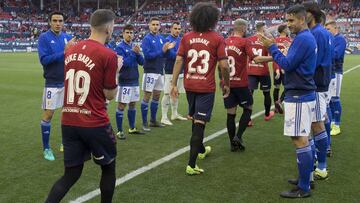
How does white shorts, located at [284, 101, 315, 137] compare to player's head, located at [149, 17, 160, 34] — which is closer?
white shorts, located at [284, 101, 315, 137]

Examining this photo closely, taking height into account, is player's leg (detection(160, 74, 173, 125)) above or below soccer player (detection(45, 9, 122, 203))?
below

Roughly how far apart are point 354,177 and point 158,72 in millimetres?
4626

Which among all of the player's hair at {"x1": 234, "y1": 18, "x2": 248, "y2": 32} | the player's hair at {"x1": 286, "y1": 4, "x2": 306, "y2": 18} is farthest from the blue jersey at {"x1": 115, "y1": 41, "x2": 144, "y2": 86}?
the player's hair at {"x1": 286, "y1": 4, "x2": 306, "y2": 18}

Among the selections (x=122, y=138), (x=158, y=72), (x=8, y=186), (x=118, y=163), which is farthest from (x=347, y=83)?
(x=8, y=186)

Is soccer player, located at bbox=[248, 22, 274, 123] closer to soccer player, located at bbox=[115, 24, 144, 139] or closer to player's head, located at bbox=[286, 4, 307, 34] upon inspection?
soccer player, located at bbox=[115, 24, 144, 139]

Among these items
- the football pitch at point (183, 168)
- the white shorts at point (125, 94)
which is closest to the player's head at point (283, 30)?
the football pitch at point (183, 168)

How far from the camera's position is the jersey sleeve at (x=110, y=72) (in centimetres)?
382

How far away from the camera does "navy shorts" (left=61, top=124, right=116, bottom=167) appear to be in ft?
12.9

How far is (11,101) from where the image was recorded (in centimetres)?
1272

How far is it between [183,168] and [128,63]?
272cm

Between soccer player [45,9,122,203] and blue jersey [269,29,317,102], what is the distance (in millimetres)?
1926

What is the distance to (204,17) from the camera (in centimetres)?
548

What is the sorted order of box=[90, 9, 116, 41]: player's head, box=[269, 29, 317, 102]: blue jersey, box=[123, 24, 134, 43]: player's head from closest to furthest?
1. box=[90, 9, 116, 41]: player's head
2. box=[269, 29, 317, 102]: blue jersey
3. box=[123, 24, 134, 43]: player's head

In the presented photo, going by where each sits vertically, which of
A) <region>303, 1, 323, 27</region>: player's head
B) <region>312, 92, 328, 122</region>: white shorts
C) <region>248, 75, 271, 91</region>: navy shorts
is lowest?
<region>248, 75, 271, 91</region>: navy shorts
